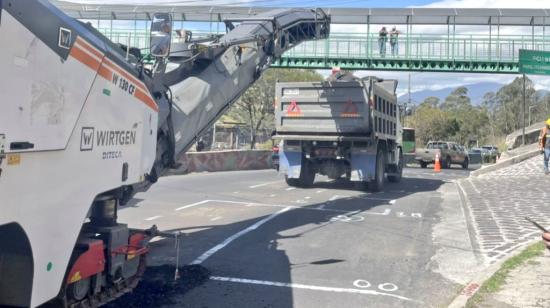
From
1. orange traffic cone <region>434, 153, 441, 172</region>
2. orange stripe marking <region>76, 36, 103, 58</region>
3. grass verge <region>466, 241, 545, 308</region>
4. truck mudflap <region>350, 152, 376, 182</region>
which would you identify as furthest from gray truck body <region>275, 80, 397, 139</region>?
orange traffic cone <region>434, 153, 441, 172</region>

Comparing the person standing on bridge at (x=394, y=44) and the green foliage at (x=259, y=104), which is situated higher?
the person standing on bridge at (x=394, y=44)

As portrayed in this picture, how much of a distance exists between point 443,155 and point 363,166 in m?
20.9

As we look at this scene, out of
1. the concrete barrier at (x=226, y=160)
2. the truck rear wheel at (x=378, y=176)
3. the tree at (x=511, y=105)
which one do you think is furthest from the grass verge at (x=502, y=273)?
the tree at (x=511, y=105)

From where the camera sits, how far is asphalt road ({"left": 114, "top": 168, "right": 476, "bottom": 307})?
20.0 feet

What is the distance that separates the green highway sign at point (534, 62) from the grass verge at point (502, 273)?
58.0 feet

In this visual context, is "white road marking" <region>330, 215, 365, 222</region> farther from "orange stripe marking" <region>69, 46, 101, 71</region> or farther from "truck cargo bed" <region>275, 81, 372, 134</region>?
"orange stripe marking" <region>69, 46, 101, 71</region>

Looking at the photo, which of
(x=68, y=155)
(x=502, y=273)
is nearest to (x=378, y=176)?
(x=502, y=273)

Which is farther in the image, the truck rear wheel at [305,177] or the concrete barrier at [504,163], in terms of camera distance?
the concrete barrier at [504,163]

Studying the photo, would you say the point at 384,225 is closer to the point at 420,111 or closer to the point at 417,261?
the point at 417,261

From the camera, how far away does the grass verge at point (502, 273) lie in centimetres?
578

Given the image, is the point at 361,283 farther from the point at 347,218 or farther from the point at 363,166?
the point at 363,166

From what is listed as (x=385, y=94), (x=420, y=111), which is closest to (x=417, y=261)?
(x=385, y=94)

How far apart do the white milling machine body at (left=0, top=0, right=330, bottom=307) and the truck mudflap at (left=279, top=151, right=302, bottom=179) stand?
990 cm

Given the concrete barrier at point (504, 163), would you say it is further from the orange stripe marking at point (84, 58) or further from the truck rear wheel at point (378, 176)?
the orange stripe marking at point (84, 58)
